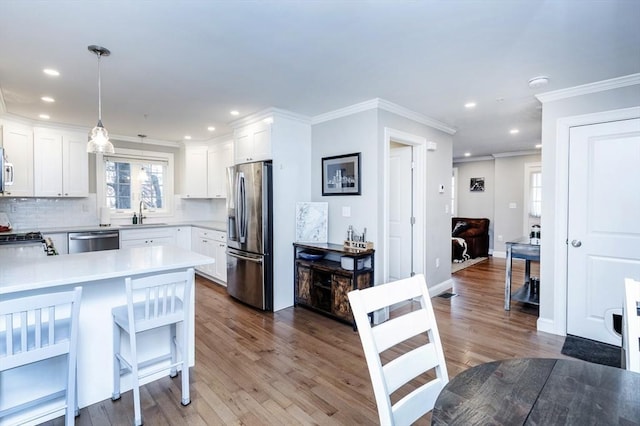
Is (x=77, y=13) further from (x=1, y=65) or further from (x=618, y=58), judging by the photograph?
(x=618, y=58)

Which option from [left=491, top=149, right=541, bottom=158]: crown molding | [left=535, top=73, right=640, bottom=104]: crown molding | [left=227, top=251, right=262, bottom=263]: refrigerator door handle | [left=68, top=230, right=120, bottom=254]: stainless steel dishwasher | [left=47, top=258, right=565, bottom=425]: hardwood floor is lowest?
[left=47, top=258, right=565, bottom=425]: hardwood floor

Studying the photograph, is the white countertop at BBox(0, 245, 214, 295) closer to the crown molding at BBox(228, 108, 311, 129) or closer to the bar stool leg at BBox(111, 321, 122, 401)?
the bar stool leg at BBox(111, 321, 122, 401)

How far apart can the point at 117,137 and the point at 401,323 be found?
19.0 feet

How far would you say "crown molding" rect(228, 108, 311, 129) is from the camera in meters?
3.88

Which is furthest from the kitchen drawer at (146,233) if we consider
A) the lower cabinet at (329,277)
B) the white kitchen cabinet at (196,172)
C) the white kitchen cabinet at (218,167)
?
the lower cabinet at (329,277)

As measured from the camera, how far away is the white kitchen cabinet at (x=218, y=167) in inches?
212

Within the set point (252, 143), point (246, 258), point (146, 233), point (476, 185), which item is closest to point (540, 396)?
point (246, 258)

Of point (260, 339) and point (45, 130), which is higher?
point (45, 130)

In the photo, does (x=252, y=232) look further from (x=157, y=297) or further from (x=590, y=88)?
(x=590, y=88)

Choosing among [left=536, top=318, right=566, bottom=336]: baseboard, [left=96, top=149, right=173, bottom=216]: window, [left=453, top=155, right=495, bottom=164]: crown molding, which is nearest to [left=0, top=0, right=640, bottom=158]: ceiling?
[left=96, top=149, right=173, bottom=216]: window

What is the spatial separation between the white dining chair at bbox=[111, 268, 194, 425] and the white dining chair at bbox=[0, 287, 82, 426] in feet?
0.88

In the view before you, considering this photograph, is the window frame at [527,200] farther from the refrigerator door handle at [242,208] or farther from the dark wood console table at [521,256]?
the refrigerator door handle at [242,208]

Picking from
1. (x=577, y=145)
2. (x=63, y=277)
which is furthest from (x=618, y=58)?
(x=63, y=277)

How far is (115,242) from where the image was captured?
480cm
